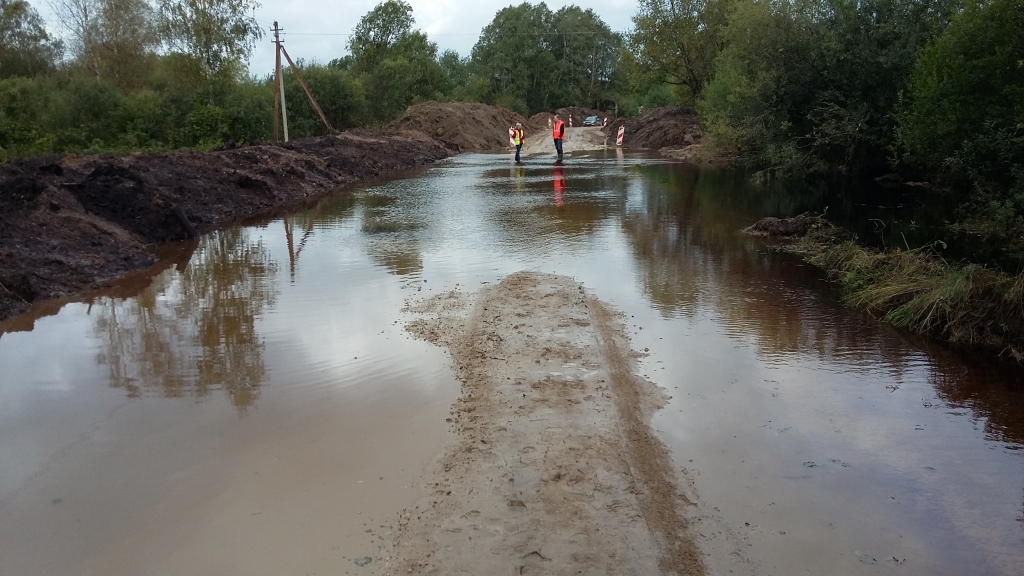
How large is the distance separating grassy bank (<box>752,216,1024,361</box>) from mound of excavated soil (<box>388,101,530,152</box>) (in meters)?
37.5

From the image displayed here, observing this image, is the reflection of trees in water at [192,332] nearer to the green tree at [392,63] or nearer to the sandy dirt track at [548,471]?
the sandy dirt track at [548,471]

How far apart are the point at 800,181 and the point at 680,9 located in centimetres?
2612

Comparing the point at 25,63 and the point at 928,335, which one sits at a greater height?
the point at 25,63

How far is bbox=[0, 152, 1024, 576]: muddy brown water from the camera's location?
4.18 metres

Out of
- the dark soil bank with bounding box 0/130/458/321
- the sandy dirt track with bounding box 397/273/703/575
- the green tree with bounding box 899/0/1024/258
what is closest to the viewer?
the sandy dirt track with bounding box 397/273/703/575

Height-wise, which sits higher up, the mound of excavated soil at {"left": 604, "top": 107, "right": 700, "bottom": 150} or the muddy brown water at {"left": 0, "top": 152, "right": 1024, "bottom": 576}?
the mound of excavated soil at {"left": 604, "top": 107, "right": 700, "bottom": 150}

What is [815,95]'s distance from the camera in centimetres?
2294

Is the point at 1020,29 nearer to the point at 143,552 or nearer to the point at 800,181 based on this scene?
the point at 800,181

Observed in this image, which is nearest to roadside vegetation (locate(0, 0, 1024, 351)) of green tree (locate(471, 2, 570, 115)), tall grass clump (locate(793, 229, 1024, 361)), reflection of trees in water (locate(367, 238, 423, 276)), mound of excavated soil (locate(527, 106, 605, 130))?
tall grass clump (locate(793, 229, 1024, 361))

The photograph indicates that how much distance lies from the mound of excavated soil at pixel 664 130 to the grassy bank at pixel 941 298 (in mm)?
30869

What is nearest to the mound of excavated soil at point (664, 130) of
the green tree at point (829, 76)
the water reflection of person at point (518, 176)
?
the water reflection of person at point (518, 176)

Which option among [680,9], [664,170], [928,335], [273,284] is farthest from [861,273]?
[680,9]

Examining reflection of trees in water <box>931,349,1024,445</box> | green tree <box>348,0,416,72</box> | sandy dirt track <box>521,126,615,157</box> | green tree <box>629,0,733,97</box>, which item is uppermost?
green tree <box>348,0,416,72</box>

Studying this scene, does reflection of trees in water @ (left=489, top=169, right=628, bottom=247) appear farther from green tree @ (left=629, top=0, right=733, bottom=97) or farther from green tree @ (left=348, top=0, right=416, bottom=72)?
green tree @ (left=348, top=0, right=416, bottom=72)
